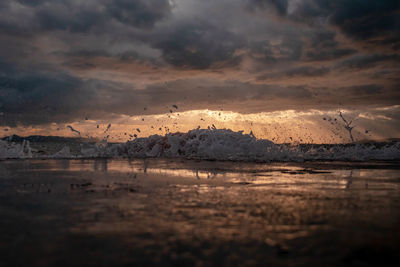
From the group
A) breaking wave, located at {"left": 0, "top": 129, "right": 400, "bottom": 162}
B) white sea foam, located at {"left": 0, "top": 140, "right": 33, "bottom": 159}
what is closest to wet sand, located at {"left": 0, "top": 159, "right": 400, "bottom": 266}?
breaking wave, located at {"left": 0, "top": 129, "right": 400, "bottom": 162}

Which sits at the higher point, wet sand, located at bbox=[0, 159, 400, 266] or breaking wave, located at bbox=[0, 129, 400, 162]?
breaking wave, located at bbox=[0, 129, 400, 162]

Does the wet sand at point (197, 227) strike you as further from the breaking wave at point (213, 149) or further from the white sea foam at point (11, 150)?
the white sea foam at point (11, 150)

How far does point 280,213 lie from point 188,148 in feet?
47.7

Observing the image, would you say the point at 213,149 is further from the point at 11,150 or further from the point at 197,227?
the point at 197,227

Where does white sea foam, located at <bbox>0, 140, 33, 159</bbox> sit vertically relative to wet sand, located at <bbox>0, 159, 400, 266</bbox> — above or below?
above

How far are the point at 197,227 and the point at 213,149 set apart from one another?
45.5 ft

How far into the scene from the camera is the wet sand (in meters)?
2.29

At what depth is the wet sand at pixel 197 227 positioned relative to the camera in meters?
2.29

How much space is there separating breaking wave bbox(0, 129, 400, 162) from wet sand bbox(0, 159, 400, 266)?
10054mm

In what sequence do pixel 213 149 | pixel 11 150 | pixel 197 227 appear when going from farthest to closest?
pixel 213 149, pixel 11 150, pixel 197 227

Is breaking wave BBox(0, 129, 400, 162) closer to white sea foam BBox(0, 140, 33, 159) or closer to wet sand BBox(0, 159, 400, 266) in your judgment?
white sea foam BBox(0, 140, 33, 159)

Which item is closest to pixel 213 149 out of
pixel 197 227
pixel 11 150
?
pixel 11 150

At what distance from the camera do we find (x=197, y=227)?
3.04 meters

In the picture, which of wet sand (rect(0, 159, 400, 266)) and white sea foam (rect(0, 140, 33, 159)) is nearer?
wet sand (rect(0, 159, 400, 266))
